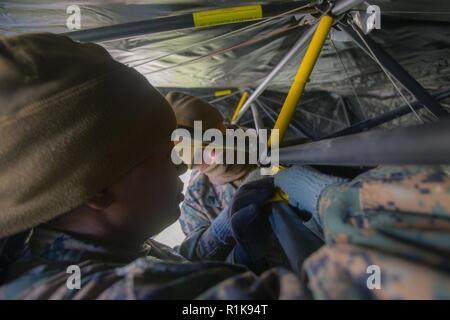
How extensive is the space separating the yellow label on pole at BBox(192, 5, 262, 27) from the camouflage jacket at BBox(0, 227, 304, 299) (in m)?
0.78

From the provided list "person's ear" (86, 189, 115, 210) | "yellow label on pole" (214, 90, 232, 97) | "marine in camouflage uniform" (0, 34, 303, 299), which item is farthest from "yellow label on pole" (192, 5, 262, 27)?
"yellow label on pole" (214, 90, 232, 97)

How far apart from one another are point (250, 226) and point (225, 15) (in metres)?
0.69

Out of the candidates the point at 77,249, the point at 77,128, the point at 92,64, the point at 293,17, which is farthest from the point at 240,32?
the point at 77,249

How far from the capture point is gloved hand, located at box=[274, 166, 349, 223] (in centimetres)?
71

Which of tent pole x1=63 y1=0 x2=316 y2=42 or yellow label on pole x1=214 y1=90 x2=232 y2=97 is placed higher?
tent pole x1=63 y1=0 x2=316 y2=42

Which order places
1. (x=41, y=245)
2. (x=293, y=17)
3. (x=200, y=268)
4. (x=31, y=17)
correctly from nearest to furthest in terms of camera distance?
(x=200, y=268) < (x=41, y=245) < (x=31, y=17) < (x=293, y=17)

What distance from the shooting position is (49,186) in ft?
1.65

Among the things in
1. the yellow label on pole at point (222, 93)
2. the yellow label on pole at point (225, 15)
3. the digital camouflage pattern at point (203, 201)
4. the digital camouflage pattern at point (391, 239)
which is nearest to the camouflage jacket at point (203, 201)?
the digital camouflage pattern at point (203, 201)

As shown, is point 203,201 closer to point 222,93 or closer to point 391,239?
point 222,93

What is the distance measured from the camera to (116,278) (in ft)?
1.37

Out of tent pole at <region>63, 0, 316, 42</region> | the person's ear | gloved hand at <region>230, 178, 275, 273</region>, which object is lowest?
gloved hand at <region>230, 178, 275, 273</region>

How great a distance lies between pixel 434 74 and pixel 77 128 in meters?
2.09

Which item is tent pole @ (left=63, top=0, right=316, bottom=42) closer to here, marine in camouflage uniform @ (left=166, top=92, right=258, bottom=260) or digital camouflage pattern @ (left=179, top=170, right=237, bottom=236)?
marine in camouflage uniform @ (left=166, top=92, right=258, bottom=260)

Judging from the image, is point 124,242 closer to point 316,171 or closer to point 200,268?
point 200,268
